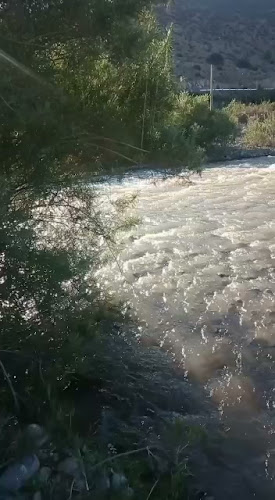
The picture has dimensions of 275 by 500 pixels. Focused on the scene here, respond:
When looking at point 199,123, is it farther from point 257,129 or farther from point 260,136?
point 257,129

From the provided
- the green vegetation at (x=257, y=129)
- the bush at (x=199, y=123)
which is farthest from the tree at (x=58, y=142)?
the green vegetation at (x=257, y=129)

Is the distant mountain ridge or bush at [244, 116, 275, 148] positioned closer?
bush at [244, 116, 275, 148]

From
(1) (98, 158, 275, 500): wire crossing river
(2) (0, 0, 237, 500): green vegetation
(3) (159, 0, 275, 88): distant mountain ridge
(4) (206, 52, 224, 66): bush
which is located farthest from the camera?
(4) (206, 52, 224, 66): bush

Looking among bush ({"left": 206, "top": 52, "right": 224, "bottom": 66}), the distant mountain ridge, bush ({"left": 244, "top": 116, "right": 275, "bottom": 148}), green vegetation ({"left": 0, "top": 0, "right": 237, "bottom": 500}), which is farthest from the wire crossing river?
bush ({"left": 206, "top": 52, "right": 224, "bottom": 66})

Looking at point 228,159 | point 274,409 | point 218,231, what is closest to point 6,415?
point 274,409

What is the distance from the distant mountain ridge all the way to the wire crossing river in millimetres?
34134

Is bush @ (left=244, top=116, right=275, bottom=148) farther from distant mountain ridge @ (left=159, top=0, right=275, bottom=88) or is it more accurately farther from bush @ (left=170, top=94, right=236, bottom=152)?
distant mountain ridge @ (left=159, top=0, right=275, bottom=88)

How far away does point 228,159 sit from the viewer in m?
19.7

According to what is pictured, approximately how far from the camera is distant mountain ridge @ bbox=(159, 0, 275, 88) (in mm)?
47750

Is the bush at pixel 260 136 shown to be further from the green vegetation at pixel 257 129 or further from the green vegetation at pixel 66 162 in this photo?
the green vegetation at pixel 66 162

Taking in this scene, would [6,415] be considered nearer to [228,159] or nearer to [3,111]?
[3,111]

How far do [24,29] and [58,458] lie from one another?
2.80 metres

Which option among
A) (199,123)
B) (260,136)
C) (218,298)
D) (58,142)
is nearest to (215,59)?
(260,136)

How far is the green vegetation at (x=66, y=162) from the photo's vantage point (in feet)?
15.7
